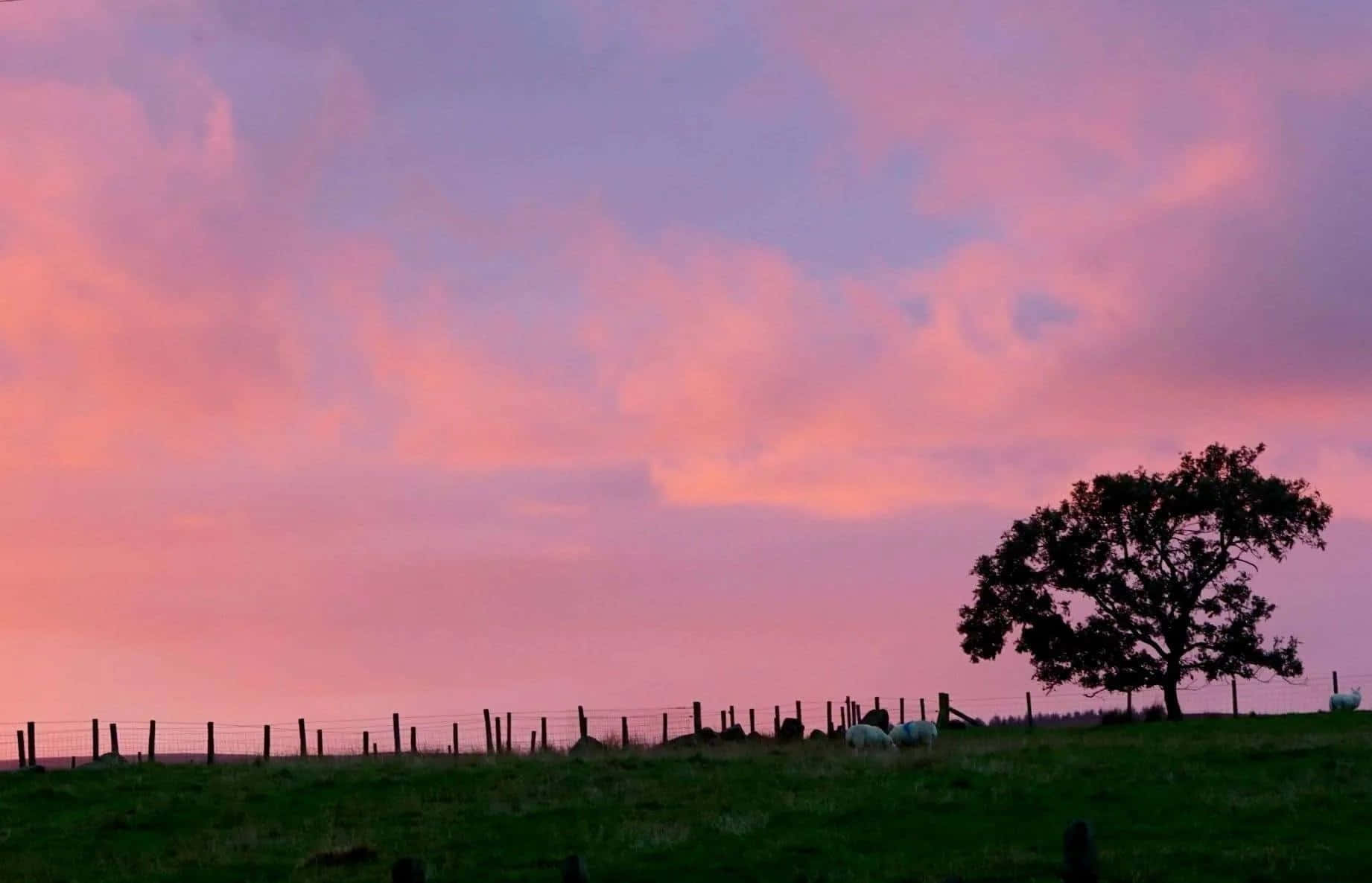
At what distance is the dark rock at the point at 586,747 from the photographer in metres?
49.4

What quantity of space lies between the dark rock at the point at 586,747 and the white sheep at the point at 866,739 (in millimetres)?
7455

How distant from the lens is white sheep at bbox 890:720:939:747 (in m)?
52.2

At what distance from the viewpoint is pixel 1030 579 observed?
7531 centimetres

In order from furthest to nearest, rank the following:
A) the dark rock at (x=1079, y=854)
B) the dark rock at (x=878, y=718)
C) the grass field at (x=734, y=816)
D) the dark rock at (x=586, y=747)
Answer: the dark rock at (x=878, y=718) → the dark rock at (x=586, y=747) → the grass field at (x=734, y=816) → the dark rock at (x=1079, y=854)

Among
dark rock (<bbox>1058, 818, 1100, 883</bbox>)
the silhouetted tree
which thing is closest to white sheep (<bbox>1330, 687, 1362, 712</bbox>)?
the silhouetted tree

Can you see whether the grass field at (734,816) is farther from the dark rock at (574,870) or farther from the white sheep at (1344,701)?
the white sheep at (1344,701)

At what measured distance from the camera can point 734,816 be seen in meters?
29.0

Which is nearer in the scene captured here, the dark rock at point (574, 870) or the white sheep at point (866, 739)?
the dark rock at point (574, 870)

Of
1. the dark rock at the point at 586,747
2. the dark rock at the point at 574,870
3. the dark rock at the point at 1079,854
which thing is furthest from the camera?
the dark rock at the point at 586,747

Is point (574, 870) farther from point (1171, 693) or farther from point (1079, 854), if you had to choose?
point (1171, 693)

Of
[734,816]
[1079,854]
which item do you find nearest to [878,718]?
[734,816]

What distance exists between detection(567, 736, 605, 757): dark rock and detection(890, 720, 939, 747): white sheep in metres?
9.25

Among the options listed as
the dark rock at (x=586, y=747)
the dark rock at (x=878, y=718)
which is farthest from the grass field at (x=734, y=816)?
the dark rock at (x=878, y=718)

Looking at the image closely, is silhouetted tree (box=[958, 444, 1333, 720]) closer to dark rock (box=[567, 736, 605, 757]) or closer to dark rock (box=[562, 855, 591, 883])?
dark rock (box=[567, 736, 605, 757])
